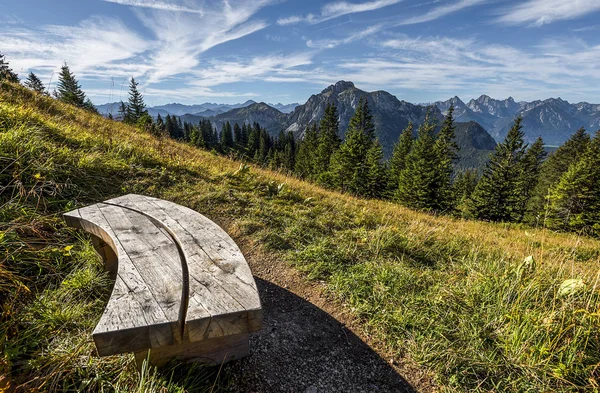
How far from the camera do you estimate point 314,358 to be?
2.34 m

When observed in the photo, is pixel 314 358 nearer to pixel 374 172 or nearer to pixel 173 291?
pixel 173 291

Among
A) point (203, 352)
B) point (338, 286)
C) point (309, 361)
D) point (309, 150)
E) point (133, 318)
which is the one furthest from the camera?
point (309, 150)

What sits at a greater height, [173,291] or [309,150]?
[309,150]

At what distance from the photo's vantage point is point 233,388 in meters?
1.90

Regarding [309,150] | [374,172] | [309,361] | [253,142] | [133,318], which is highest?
[253,142]

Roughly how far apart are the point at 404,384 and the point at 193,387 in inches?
62.9

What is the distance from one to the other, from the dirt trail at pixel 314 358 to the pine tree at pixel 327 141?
34245 mm

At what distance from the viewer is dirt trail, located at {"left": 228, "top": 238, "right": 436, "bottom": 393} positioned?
6.84 feet

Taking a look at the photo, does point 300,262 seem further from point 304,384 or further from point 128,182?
point 128,182

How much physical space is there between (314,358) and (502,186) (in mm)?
29049

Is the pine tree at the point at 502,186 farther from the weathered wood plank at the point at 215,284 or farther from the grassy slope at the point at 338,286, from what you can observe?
the weathered wood plank at the point at 215,284

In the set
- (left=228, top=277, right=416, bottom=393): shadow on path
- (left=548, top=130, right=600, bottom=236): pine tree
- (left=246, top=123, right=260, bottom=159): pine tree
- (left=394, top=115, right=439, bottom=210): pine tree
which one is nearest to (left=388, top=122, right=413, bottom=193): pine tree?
(left=394, top=115, right=439, bottom=210): pine tree

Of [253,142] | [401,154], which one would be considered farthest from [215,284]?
[253,142]

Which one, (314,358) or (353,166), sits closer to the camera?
(314,358)
